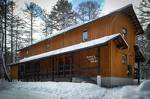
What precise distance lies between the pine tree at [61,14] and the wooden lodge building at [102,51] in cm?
1959

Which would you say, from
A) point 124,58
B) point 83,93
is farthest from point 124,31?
point 83,93

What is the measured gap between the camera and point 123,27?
28.3 meters

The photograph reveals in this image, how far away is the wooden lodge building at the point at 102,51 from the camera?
24797 millimetres

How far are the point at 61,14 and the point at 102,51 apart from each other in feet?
104

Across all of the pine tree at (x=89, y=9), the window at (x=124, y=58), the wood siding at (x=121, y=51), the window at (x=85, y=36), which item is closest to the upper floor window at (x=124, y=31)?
the wood siding at (x=121, y=51)

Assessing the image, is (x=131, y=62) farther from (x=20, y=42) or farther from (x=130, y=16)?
(x=20, y=42)

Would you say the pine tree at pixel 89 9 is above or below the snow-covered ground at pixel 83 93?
above

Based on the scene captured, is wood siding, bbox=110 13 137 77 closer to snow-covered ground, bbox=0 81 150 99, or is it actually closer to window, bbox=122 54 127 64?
window, bbox=122 54 127 64

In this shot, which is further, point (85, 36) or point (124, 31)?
point (85, 36)

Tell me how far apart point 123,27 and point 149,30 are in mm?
6943

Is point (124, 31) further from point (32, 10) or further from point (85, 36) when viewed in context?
point (32, 10)

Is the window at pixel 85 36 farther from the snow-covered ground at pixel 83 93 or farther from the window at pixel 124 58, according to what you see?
the snow-covered ground at pixel 83 93

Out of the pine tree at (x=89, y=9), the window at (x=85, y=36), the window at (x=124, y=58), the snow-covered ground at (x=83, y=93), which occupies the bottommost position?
the snow-covered ground at (x=83, y=93)

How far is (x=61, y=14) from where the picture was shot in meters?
55.6
